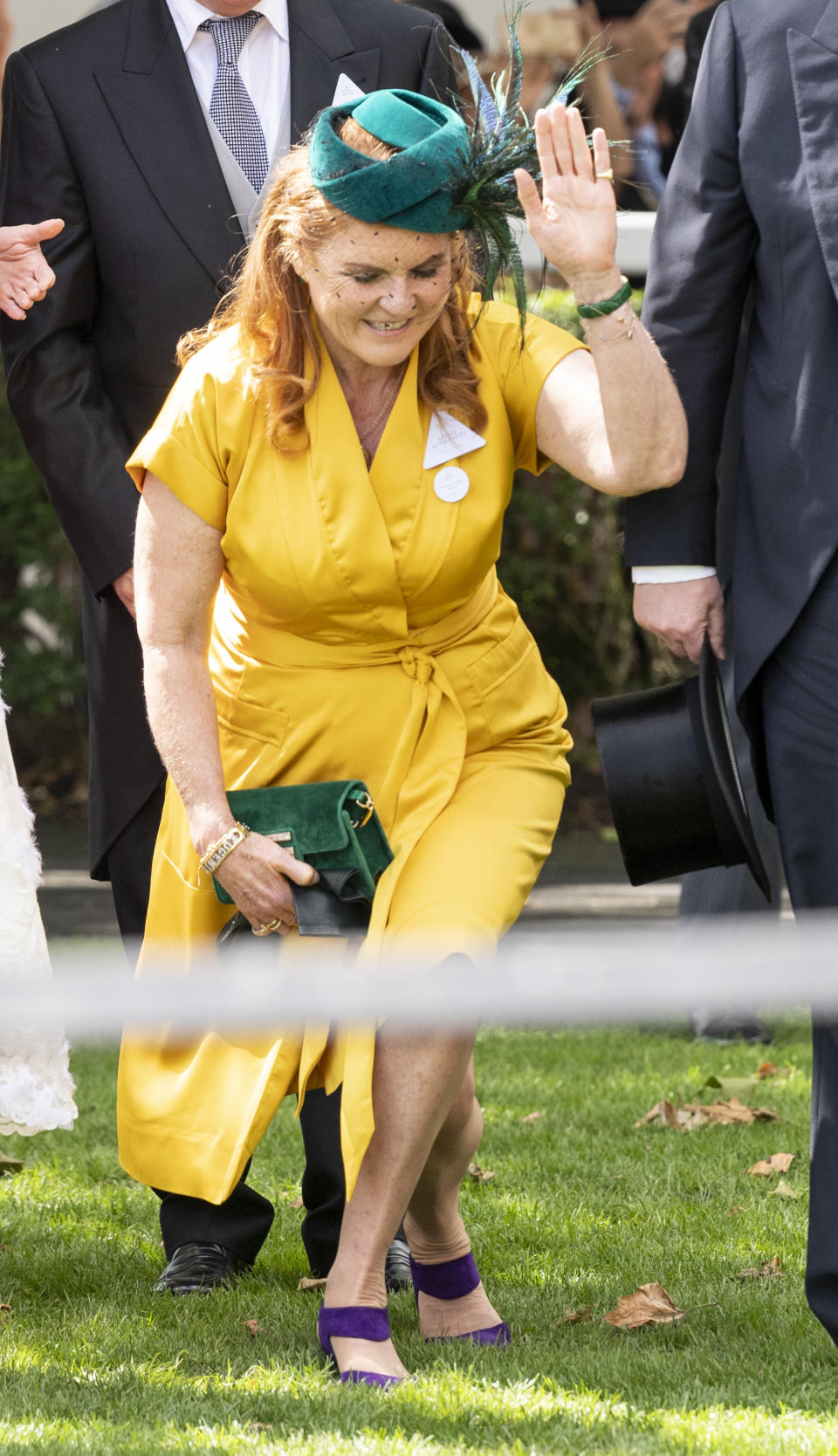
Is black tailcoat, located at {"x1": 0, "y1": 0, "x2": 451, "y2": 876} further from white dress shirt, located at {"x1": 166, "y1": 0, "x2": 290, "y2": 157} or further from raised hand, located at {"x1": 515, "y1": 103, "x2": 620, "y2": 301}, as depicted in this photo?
raised hand, located at {"x1": 515, "y1": 103, "x2": 620, "y2": 301}

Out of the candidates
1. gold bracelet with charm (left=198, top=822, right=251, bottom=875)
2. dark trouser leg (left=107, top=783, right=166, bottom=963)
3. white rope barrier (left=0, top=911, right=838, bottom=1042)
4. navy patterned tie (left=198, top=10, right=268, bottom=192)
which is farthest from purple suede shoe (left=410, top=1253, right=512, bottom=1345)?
navy patterned tie (left=198, top=10, right=268, bottom=192)

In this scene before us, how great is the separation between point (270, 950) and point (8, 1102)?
0.60 m

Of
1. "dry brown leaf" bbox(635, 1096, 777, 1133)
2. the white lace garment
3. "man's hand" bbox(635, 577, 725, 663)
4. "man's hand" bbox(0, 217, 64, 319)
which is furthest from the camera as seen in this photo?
"dry brown leaf" bbox(635, 1096, 777, 1133)

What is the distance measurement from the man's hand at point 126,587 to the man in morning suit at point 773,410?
111 cm

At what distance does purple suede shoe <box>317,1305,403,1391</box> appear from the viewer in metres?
3.07

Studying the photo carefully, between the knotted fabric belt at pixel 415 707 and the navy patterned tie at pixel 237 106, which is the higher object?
the navy patterned tie at pixel 237 106

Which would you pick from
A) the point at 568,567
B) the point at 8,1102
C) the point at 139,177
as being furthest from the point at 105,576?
the point at 568,567

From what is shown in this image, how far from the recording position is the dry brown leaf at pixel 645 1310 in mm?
3432

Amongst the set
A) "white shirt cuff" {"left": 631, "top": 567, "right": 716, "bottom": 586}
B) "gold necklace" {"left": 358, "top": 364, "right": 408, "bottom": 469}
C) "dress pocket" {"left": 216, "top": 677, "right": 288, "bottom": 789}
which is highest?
"gold necklace" {"left": 358, "top": 364, "right": 408, "bottom": 469}

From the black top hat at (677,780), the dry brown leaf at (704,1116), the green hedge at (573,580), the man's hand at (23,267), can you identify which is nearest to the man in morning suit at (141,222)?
the man's hand at (23,267)

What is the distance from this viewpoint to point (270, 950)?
10.5ft

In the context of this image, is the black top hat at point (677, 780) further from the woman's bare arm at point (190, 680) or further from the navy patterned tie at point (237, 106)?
the navy patterned tie at point (237, 106)

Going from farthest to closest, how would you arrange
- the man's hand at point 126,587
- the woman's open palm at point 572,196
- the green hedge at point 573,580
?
the green hedge at point 573,580, the man's hand at point 126,587, the woman's open palm at point 572,196

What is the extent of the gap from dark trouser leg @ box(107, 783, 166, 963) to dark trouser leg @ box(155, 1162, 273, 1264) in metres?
0.54
